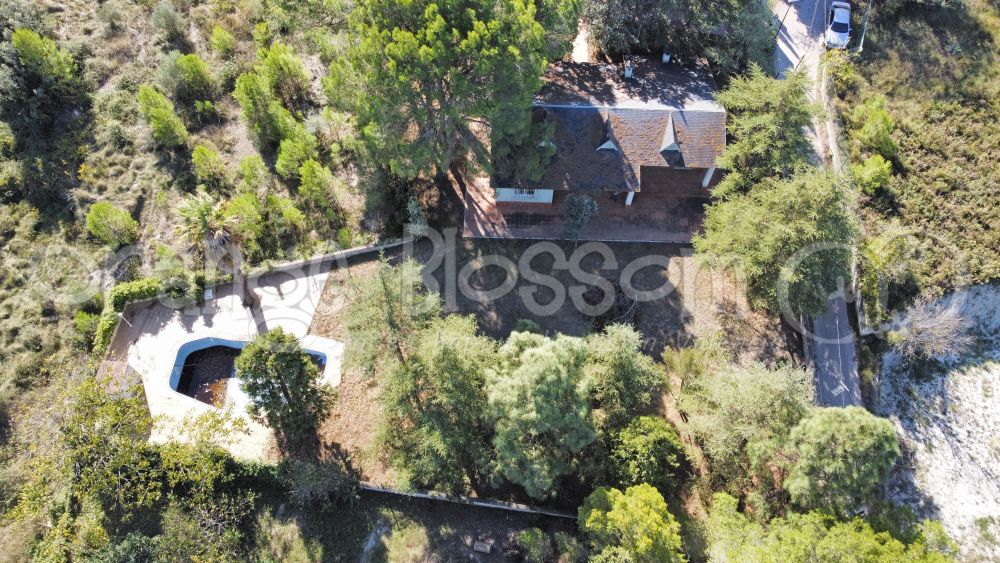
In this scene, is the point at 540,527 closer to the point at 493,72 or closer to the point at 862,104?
the point at 493,72

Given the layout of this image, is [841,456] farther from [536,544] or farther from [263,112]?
[263,112]

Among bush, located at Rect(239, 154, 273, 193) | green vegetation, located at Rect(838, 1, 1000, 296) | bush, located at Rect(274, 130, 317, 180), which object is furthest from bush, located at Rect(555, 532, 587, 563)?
bush, located at Rect(239, 154, 273, 193)

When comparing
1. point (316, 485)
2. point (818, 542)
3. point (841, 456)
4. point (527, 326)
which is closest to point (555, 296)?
point (527, 326)

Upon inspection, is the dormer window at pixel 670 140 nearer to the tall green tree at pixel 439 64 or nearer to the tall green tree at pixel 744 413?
the tall green tree at pixel 439 64

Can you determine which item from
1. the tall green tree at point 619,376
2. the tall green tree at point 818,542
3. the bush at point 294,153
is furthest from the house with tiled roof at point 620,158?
the tall green tree at point 818,542

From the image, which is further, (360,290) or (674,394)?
(674,394)

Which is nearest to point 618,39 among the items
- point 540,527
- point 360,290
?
point 360,290
